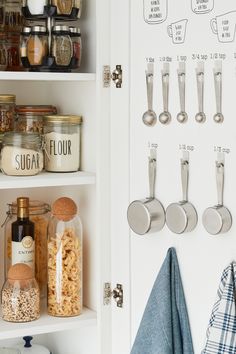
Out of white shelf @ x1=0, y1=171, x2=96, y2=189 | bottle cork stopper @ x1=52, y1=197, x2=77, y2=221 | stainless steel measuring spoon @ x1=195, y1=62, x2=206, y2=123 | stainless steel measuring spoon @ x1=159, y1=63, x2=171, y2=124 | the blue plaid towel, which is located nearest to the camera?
the blue plaid towel

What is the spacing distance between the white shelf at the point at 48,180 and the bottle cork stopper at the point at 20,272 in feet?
0.69

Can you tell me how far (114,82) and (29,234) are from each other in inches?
17.9

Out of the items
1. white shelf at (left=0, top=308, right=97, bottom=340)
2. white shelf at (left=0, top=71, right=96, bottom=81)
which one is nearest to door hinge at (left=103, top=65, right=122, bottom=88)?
white shelf at (left=0, top=71, right=96, bottom=81)

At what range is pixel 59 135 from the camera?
85.4 inches

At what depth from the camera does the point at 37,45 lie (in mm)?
2096

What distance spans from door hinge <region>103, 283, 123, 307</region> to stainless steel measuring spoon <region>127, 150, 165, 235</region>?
0.75 feet

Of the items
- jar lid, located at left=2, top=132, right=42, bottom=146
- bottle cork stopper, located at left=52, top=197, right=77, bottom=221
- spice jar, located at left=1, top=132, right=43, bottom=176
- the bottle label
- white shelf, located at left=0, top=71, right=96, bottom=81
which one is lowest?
the bottle label

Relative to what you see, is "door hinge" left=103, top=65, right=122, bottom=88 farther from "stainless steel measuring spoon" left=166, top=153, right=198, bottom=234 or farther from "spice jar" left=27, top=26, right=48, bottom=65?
"stainless steel measuring spoon" left=166, top=153, right=198, bottom=234

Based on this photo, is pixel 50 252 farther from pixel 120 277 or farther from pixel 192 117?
pixel 192 117

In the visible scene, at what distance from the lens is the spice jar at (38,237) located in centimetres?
223

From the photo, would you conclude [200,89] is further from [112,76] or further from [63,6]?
[63,6]

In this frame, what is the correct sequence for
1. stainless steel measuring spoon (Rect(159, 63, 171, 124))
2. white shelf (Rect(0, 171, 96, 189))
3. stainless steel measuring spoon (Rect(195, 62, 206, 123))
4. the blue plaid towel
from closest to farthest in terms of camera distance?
the blue plaid towel
stainless steel measuring spoon (Rect(195, 62, 206, 123))
stainless steel measuring spoon (Rect(159, 63, 171, 124))
white shelf (Rect(0, 171, 96, 189))

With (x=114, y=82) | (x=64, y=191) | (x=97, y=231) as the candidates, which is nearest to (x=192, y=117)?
(x=114, y=82)

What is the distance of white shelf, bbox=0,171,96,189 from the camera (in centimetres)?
202
